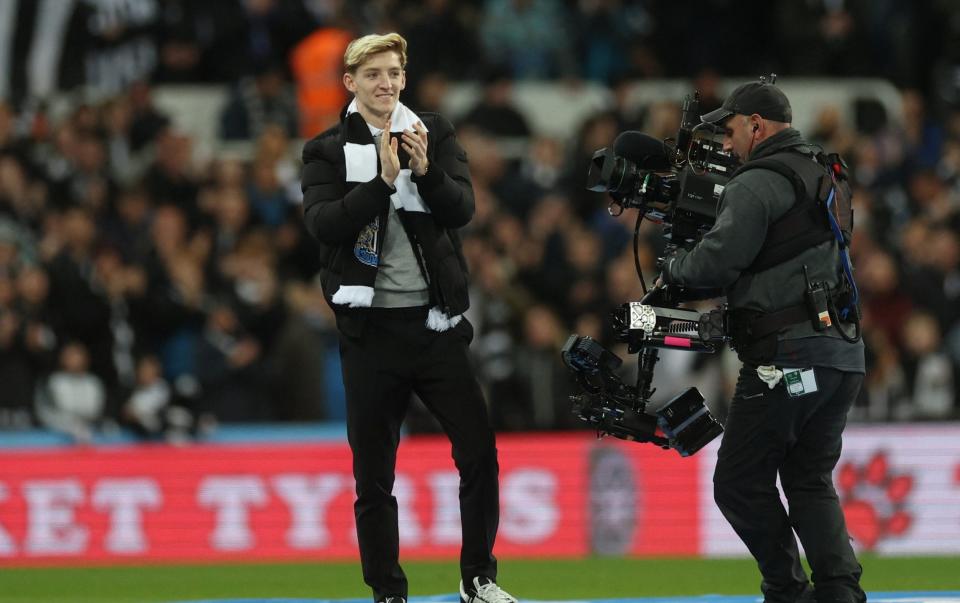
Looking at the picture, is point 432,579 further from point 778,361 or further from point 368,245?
point 778,361

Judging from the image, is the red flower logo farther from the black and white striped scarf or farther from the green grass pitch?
the black and white striped scarf

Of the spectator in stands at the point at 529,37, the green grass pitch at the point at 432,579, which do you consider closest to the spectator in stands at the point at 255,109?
the spectator in stands at the point at 529,37

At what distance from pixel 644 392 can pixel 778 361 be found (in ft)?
2.14

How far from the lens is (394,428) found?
7242mm

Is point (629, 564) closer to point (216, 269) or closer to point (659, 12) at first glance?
point (216, 269)

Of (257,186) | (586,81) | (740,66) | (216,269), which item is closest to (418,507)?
(216,269)

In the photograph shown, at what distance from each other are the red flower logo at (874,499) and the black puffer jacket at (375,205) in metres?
4.97

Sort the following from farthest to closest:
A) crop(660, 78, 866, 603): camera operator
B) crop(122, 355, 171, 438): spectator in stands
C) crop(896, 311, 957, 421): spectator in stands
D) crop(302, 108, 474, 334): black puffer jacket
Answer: crop(896, 311, 957, 421): spectator in stands
crop(122, 355, 171, 438): spectator in stands
crop(302, 108, 474, 334): black puffer jacket
crop(660, 78, 866, 603): camera operator

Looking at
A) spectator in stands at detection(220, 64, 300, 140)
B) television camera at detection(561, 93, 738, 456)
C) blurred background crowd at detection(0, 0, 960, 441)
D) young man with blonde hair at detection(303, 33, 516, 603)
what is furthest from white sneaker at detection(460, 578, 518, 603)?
spectator in stands at detection(220, 64, 300, 140)

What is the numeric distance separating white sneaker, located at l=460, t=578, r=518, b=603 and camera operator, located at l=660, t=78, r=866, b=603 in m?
1.04

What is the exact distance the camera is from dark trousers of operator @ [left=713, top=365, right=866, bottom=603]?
6848 mm

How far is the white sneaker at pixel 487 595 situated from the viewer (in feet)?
23.3

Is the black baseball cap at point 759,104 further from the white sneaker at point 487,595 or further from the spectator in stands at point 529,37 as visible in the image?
the spectator in stands at point 529,37

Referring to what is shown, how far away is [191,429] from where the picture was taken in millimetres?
11945
